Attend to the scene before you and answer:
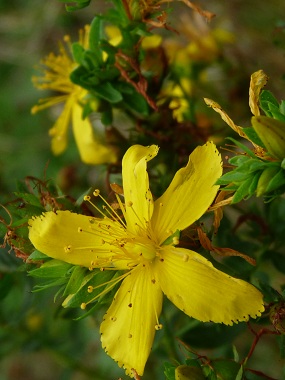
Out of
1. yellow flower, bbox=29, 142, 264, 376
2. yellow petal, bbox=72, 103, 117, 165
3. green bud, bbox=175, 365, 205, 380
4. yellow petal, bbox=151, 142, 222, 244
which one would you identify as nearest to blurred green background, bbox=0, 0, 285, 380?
yellow petal, bbox=72, 103, 117, 165

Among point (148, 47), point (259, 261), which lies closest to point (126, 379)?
point (259, 261)

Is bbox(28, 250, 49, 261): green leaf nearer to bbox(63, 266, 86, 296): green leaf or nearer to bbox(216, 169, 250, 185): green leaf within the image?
bbox(63, 266, 86, 296): green leaf

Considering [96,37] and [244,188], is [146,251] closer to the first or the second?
[244,188]

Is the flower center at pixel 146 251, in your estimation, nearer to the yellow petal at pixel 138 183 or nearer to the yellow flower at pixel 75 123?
the yellow petal at pixel 138 183

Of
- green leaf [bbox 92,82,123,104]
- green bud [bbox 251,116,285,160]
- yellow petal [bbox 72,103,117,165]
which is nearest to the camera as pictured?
green bud [bbox 251,116,285,160]

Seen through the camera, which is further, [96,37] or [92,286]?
[96,37]

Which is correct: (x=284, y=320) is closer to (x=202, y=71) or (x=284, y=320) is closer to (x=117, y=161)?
(x=117, y=161)

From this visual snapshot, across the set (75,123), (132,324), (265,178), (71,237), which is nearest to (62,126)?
(75,123)
